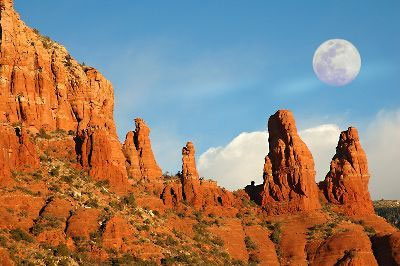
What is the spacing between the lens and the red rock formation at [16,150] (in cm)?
11350

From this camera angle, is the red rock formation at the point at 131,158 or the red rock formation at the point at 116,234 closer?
the red rock formation at the point at 116,234

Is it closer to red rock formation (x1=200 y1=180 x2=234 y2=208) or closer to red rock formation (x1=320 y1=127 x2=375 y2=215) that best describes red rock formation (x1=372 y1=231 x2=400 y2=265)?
red rock formation (x1=320 y1=127 x2=375 y2=215)

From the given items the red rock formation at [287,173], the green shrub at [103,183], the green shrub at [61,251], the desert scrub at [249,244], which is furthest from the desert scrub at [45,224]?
the red rock formation at [287,173]

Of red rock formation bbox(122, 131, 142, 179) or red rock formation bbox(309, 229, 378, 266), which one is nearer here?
red rock formation bbox(309, 229, 378, 266)

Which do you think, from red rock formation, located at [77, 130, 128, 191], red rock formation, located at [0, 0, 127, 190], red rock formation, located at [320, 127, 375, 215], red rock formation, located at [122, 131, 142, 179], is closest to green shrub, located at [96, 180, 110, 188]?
red rock formation, located at [77, 130, 128, 191]

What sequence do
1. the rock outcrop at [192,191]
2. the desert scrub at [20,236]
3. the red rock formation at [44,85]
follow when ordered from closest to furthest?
the desert scrub at [20,236]
the red rock formation at [44,85]
the rock outcrop at [192,191]

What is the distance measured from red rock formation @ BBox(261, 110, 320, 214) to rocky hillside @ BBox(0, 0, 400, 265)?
0.22m

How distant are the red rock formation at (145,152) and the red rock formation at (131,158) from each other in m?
1.23

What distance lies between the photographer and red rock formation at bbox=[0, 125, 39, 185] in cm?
11350

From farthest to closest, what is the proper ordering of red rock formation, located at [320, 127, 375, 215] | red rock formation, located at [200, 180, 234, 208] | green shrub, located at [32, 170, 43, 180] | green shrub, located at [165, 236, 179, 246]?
red rock formation, located at [320, 127, 375, 215]
red rock formation, located at [200, 180, 234, 208]
green shrub, located at [32, 170, 43, 180]
green shrub, located at [165, 236, 179, 246]

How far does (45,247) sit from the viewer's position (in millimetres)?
96312

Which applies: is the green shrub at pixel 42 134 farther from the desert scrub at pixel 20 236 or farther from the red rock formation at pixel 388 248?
the red rock formation at pixel 388 248

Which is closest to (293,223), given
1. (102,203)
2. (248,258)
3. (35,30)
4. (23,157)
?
(248,258)

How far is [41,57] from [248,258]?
5287cm
